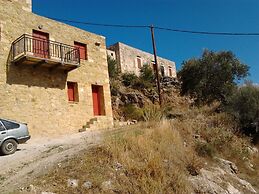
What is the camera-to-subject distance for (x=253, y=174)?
9.43m

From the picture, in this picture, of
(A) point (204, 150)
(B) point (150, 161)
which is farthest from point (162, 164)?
(A) point (204, 150)

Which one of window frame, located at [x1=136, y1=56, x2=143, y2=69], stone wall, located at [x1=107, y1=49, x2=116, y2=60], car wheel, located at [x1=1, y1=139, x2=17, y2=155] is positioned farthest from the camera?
window frame, located at [x1=136, y1=56, x2=143, y2=69]

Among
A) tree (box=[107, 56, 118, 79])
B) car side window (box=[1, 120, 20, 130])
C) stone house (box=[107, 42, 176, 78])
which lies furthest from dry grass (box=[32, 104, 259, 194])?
stone house (box=[107, 42, 176, 78])

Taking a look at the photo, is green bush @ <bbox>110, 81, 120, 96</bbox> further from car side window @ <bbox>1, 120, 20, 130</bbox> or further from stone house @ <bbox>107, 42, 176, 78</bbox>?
car side window @ <bbox>1, 120, 20, 130</bbox>

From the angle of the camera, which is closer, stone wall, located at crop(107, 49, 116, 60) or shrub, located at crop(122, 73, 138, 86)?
shrub, located at crop(122, 73, 138, 86)

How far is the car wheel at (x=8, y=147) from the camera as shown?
35.4 feet

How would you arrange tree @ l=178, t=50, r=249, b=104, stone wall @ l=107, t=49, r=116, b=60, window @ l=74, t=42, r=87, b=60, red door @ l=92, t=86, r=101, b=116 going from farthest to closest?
stone wall @ l=107, t=49, r=116, b=60 < tree @ l=178, t=50, r=249, b=104 < red door @ l=92, t=86, r=101, b=116 < window @ l=74, t=42, r=87, b=60

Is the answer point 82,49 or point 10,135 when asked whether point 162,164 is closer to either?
point 10,135

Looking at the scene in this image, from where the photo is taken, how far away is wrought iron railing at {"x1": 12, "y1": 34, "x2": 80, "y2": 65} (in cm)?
1525

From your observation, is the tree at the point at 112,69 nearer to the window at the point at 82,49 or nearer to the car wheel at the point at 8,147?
the window at the point at 82,49

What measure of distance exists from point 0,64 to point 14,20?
2595 millimetres

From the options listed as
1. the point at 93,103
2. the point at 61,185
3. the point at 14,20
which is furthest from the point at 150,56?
the point at 61,185

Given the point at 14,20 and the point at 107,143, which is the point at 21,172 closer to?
the point at 107,143

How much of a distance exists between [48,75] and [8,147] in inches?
247
